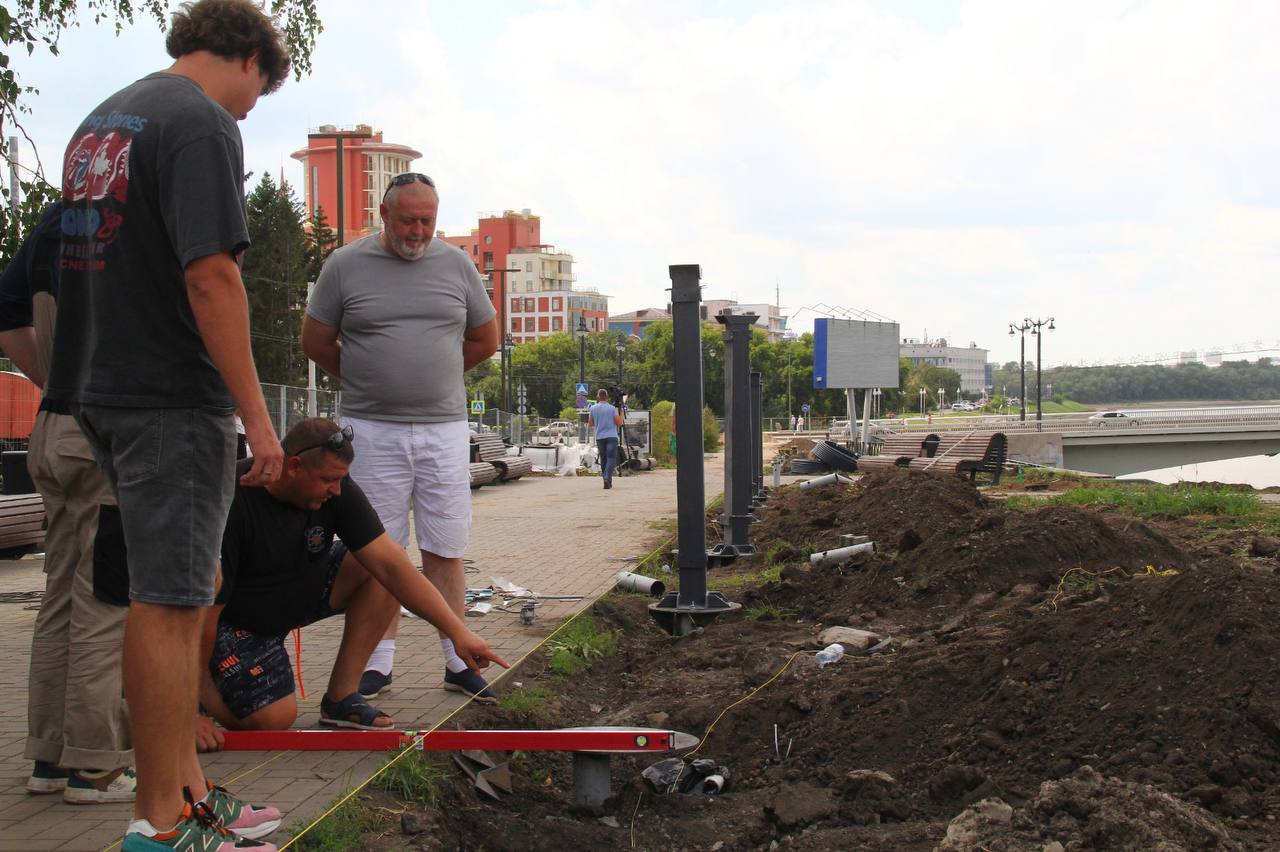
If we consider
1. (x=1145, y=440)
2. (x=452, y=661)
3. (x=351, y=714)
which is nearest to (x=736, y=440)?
(x=452, y=661)

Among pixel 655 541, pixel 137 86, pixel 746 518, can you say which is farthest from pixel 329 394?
pixel 137 86

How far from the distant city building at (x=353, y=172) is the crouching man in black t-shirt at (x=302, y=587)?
102912mm

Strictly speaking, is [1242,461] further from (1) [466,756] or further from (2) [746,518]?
(1) [466,756]

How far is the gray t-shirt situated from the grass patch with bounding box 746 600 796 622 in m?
3.16

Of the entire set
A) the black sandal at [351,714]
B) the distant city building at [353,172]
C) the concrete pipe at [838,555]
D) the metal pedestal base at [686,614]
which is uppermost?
the distant city building at [353,172]

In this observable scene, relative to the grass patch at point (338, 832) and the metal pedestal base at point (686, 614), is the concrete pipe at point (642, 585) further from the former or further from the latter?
the grass patch at point (338, 832)

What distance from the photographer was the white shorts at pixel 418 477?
16.5 feet

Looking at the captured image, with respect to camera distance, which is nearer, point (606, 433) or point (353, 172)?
point (606, 433)

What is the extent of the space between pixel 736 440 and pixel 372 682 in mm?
6033

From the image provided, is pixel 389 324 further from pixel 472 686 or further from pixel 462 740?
pixel 462 740

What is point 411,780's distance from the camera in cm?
395

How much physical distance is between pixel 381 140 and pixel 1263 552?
137256 millimetres

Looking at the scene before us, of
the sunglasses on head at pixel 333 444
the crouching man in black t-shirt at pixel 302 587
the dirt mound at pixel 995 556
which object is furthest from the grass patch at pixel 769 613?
the sunglasses on head at pixel 333 444

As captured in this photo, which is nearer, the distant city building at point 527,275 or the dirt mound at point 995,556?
the dirt mound at point 995,556
